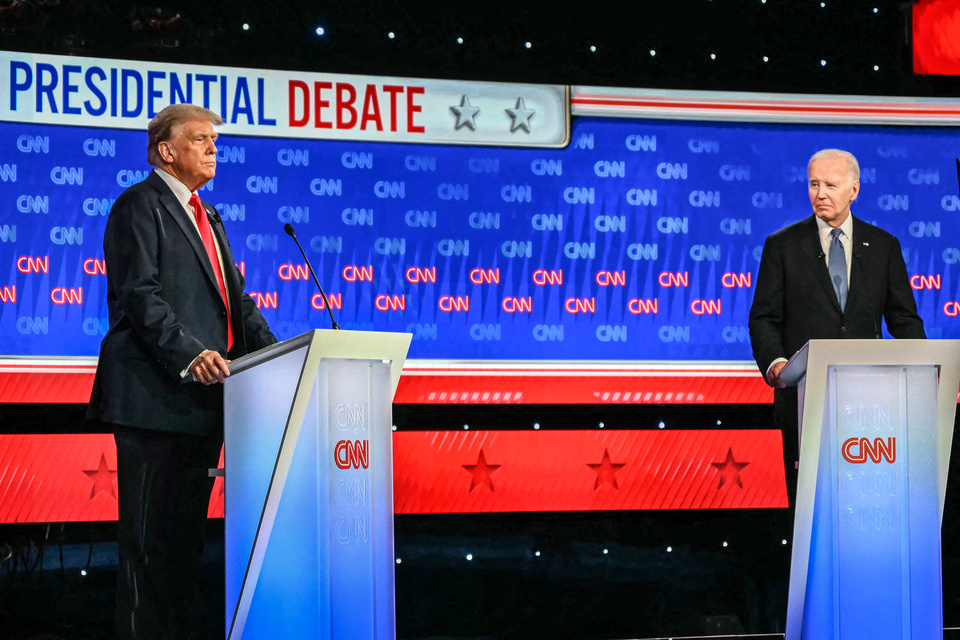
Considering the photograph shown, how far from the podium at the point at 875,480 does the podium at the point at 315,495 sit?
40.5 inches

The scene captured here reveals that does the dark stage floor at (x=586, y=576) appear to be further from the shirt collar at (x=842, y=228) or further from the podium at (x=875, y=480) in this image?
the podium at (x=875, y=480)

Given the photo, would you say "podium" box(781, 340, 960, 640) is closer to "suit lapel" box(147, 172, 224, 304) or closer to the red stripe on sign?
the red stripe on sign

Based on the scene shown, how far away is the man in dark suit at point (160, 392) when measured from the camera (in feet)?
8.73

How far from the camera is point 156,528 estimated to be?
106 inches

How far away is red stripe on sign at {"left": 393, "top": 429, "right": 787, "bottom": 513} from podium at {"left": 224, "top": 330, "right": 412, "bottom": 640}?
1.45 metres

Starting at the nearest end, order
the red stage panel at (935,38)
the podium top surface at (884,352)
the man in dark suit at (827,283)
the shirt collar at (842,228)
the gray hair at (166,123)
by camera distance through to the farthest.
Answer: the podium top surface at (884,352)
the gray hair at (166,123)
the man in dark suit at (827,283)
the shirt collar at (842,228)
the red stage panel at (935,38)

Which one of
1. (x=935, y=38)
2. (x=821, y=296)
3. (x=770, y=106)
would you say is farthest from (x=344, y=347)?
(x=935, y=38)

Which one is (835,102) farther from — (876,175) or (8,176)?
(8,176)

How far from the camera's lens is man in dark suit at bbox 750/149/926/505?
138 inches

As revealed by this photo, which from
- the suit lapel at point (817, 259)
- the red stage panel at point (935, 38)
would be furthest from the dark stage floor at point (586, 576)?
the red stage panel at point (935, 38)

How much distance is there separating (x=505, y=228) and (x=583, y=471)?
0.92 meters

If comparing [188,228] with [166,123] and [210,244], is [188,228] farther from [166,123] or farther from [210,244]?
[166,123]

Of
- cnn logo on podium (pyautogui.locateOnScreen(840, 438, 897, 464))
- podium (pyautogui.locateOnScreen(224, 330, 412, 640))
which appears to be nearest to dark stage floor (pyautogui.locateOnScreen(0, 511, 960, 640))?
cnn logo on podium (pyautogui.locateOnScreen(840, 438, 897, 464))

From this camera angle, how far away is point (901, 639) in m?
2.60
